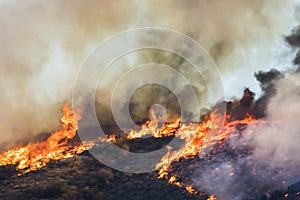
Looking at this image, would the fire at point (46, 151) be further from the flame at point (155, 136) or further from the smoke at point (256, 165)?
the smoke at point (256, 165)

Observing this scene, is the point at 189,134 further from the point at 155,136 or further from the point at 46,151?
the point at 46,151

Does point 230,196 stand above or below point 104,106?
below

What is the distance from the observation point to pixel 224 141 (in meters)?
55.6

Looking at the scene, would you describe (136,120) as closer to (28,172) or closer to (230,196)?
(28,172)

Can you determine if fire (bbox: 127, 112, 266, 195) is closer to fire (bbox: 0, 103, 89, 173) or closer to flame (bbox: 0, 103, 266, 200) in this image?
flame (bbox: 0, 103, 266, 200)

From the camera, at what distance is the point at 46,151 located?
5672cm

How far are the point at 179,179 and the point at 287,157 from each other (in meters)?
14.3

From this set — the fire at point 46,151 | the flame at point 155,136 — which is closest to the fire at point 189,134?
the flame at point 155,136

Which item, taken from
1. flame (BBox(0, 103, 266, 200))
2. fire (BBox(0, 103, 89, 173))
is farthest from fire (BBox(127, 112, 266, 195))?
fire (BBox(0, 103, 89, 173))

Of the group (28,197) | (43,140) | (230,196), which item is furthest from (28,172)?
(230,196)

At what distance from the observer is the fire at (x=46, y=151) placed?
52.0 metres

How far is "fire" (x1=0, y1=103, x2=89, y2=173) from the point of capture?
52.0 m

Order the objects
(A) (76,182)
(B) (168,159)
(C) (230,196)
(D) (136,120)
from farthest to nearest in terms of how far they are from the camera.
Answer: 1. (D) (136,120)
2. (B) (168,159)
3. (A) (76,182)
4. (C) (230,196)

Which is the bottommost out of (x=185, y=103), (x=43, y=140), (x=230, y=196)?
(x=230, y=196)
